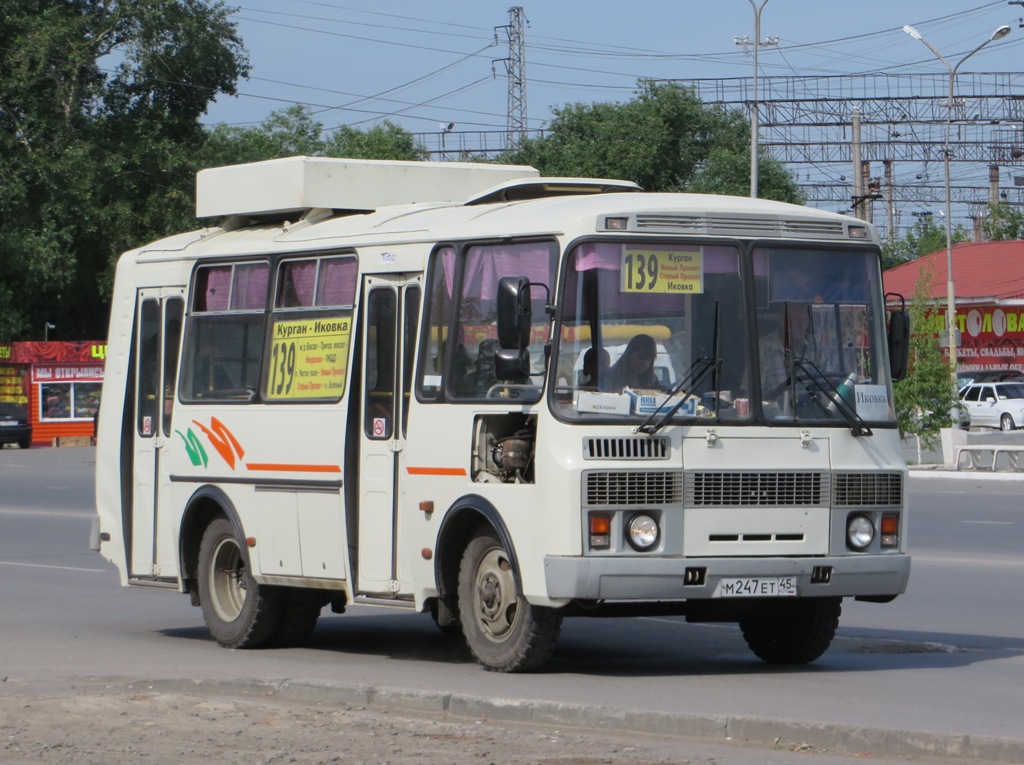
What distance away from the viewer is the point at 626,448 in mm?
9508

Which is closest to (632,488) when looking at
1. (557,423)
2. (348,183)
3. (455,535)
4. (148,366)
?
(557,423)

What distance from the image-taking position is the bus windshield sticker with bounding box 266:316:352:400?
11.1 metres

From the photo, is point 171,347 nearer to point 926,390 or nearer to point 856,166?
point 926,390

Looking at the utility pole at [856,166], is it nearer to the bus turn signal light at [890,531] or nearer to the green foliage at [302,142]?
the green foliage at [302,142]

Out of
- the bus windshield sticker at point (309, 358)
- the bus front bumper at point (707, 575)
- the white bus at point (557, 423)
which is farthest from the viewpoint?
the bus windshield sticker at point (309, 358)

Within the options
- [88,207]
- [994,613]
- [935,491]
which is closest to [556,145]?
[88,207]

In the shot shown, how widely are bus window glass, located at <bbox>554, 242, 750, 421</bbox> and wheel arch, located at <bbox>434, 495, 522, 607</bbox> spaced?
835mm

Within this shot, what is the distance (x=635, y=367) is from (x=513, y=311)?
763mm

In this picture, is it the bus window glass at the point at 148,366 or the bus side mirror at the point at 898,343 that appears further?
the bus window glass at the point at 148,366

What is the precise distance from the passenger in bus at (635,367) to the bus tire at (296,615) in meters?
3.18

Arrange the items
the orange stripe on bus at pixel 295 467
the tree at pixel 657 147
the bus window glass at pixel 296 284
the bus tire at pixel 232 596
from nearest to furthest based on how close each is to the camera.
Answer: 1. the orange stripe on bus at pixel 295 467
2. the bus window glass at pixel 296 284
3. the bus tire at pixel 232 596
4. the tree at pixel 657 147

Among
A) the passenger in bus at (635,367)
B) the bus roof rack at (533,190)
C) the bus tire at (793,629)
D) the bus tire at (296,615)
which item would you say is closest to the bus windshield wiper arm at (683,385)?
the passenger in bus at (635,367)

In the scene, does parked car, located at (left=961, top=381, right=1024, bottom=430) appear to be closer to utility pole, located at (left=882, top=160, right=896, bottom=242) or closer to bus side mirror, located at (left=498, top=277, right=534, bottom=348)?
utility pole, located at (left=882, top=160, right=896, bottom=242)

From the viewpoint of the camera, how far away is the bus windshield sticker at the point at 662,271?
382 inches
